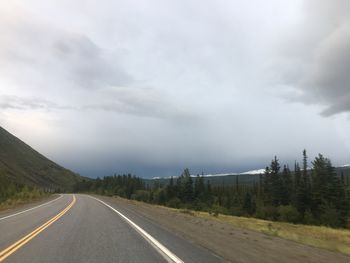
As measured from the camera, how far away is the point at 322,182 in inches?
3246

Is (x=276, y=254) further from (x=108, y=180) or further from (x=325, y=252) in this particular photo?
(x=108, y=180)

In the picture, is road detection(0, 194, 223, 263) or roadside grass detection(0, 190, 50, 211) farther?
roadside grass detection(0, 190, 50, 211)

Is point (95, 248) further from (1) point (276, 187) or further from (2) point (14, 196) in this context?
(1) point (276, 187)

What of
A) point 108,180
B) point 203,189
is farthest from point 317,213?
point 108,180

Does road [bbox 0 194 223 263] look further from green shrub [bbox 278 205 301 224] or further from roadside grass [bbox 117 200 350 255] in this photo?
green shrub [bbox 278 205 301 224]

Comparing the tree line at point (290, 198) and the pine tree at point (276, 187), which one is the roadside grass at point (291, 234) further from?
the pine tree at point (276, 187)

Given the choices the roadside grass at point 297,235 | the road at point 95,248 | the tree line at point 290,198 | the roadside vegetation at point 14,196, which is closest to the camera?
the road at point 95,248

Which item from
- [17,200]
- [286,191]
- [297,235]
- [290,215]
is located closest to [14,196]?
[17,200]

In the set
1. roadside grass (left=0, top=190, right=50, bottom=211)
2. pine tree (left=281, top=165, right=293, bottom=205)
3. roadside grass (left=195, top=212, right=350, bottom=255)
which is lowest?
roadside grass (left=195, top=212, right=350, bottom=255)

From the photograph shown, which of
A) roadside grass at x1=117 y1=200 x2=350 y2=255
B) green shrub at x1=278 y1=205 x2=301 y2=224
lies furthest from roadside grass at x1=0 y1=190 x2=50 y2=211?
green shrub at x1=278 y1=205 x2=301 y2=224

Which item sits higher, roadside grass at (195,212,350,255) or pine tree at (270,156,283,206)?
pine tree at (270,156,283,206)

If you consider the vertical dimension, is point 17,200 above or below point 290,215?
above

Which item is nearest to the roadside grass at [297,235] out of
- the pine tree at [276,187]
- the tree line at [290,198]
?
the tree line at [290,198]

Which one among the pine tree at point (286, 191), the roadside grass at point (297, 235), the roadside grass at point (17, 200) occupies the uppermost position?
the pine tree at point (286, 191)
